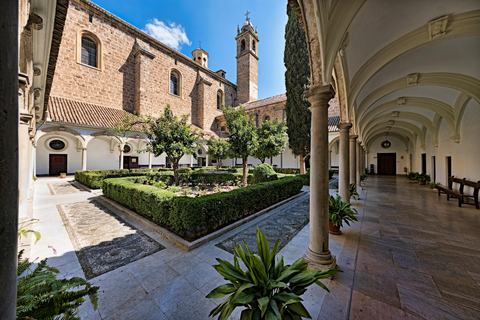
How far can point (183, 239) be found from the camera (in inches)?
144

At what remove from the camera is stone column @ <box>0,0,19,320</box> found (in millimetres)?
713

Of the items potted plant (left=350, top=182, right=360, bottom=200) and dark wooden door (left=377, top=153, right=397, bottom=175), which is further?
dark wooden door (left=377, top=153, right=397, bottom=175)

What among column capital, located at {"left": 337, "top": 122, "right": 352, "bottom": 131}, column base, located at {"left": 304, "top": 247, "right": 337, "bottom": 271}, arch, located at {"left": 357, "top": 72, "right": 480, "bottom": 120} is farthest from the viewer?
arch, located at {"left": 357, "top": 72, "right": 480, "bottom": 120}

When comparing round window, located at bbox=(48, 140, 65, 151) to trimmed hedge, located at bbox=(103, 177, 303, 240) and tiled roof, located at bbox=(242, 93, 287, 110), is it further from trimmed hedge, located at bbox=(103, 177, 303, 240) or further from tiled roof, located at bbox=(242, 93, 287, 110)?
tiled roof, located at bbox=(242, 93, 287, 110)

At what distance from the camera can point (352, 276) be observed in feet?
8.68

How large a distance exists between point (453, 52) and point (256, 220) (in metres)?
6.65

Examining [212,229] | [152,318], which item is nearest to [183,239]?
[212,229]

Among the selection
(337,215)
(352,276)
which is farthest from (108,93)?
(352,276)

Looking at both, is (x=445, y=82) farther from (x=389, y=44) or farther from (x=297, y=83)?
(x=297, y=83)

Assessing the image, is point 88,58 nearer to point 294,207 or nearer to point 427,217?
point 294,207

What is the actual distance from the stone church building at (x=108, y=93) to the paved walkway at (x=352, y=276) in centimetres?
1214

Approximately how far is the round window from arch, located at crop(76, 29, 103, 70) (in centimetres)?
673

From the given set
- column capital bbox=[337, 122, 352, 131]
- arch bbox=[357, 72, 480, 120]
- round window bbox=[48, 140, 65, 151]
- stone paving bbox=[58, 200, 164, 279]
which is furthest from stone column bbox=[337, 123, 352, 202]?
round window bbox=[48, 140, 65, 151]

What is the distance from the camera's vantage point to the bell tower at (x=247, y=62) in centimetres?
2880
